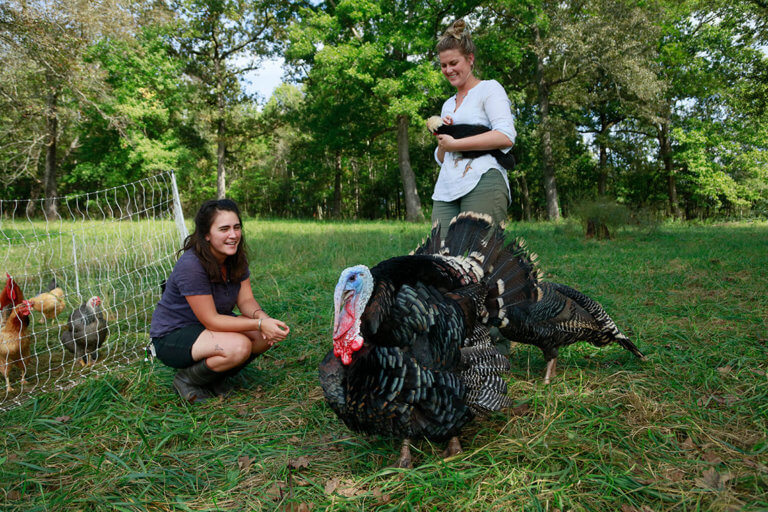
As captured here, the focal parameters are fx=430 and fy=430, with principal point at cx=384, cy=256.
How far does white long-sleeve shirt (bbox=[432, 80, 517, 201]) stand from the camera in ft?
10.0

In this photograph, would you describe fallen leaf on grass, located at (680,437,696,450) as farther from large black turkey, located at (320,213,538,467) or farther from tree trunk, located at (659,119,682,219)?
tree trunk, located at (659,119,682,219)

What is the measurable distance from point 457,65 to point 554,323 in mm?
1979

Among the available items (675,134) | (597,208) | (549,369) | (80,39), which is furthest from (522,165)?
(549,369)

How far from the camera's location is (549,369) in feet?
10.6

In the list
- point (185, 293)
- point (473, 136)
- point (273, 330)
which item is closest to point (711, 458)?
point (473, 136)

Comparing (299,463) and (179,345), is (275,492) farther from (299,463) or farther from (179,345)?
(179,345)

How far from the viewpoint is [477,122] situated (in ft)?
10.4

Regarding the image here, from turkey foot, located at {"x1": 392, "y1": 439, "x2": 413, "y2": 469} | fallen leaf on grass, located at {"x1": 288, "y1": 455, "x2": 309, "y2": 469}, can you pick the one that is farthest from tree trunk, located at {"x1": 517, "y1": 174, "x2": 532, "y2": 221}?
fallen leaf on grass, located at {"x1": 288, "y1": 455, "x2": 309, "y2": 469}

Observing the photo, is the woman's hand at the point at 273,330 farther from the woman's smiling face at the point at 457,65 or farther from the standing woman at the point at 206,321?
the woman's smiling face at the point at 457,65

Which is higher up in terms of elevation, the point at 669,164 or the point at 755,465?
the point at 669,164

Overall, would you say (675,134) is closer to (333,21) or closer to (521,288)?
(333,21)

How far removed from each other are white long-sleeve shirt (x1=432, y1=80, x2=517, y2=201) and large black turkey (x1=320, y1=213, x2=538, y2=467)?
845 mm

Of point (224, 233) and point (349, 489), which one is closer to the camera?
point (349, 489)

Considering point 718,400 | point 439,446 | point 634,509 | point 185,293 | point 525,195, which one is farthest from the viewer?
point 525,195
